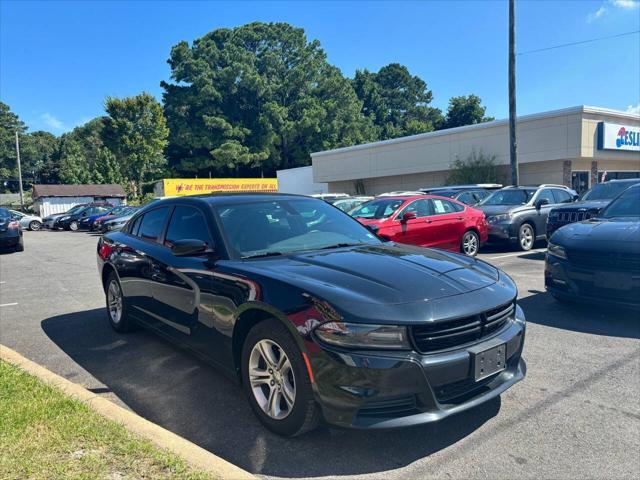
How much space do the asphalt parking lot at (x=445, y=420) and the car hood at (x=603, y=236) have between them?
892mm

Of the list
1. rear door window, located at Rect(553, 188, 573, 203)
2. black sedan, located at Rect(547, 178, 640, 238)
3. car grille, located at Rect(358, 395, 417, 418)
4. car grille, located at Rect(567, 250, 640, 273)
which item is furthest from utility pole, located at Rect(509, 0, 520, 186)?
car grille, located at Rect(358, 395, 417, 418)

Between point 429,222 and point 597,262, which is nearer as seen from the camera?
point 597,262

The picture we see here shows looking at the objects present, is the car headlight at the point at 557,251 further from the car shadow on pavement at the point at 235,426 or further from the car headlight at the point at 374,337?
the car headlight at the point at 374,337

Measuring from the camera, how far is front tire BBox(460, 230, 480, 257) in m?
11.0

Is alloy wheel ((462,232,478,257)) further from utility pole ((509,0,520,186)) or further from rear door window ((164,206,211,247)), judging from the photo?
utility pole ((509,0,520,186))

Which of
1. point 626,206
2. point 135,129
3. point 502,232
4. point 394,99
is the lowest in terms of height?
point 502,232

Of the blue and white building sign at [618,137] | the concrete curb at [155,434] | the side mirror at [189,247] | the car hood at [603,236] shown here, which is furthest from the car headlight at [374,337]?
the blue and white building sign at [618,137]

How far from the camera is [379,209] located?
10.5 metres

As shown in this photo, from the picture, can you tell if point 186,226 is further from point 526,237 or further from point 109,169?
point 109,169

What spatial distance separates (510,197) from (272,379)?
11.4 meters

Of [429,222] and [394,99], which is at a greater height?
[394,99]

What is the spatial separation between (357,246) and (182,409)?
1863 mm

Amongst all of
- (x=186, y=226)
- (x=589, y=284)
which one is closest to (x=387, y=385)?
(x=186, y=226)

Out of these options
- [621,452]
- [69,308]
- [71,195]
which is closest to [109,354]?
[69,308]
